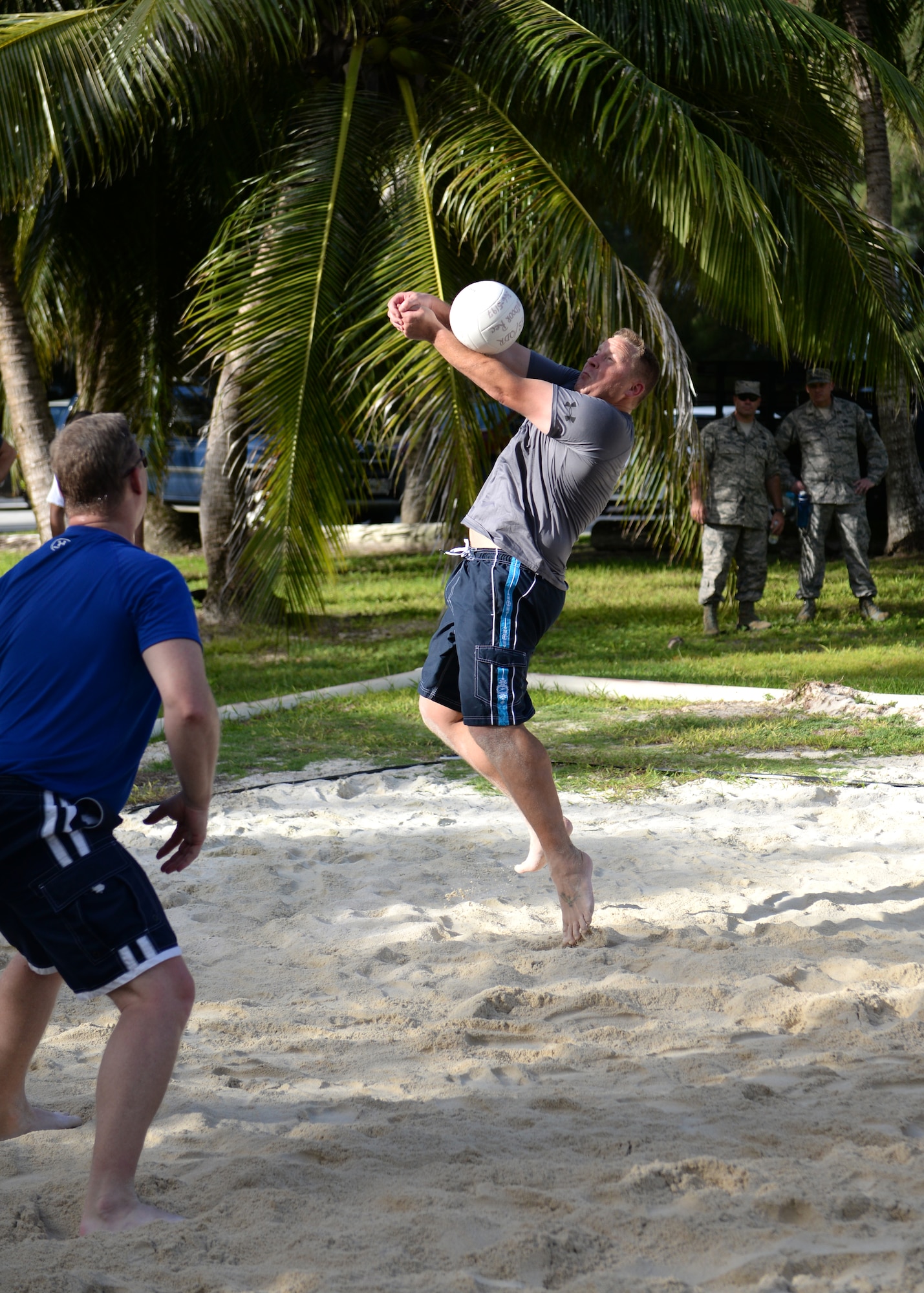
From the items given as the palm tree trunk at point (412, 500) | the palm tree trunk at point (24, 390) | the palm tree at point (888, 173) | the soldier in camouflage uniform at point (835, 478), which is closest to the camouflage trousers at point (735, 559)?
the soldier in camouflage uniform at point (835, 478)

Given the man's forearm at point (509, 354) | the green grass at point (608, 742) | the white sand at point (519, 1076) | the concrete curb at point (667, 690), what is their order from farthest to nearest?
the concrete curb at point (667, 690)
the green grass at point (608, 742)
the man's forearm at point (509, 354)
the white sand at point (519, 1076)

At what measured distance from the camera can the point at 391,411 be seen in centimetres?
941

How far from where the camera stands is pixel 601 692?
8.04 meters

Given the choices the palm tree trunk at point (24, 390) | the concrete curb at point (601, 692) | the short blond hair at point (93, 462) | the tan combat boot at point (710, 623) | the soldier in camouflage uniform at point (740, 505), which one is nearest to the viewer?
the short blond hair at point (93, 462)

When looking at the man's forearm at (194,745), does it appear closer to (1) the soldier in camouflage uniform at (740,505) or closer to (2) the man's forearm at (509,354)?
(2) the man's forearm at (509,354)

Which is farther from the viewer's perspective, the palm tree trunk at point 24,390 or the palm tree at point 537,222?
the palm tree trunk at point 24,390

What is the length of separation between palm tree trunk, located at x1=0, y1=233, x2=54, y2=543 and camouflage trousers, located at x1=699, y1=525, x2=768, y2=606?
529 centimetres

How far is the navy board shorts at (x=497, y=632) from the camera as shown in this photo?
3865 millimetres

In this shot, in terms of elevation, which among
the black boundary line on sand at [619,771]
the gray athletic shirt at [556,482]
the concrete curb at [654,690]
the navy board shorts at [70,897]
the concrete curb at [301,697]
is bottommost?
the concrete curb at [654,690]

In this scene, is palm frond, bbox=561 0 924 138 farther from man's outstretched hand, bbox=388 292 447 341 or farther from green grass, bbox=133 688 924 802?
man's outstretched hand, bbox=388 292 447 341

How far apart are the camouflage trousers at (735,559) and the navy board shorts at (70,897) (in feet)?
27.4

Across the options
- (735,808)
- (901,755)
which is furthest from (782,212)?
(735,808)

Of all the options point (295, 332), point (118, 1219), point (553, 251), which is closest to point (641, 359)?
point (118, 1219)

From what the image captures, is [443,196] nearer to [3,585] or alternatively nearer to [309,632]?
[309,632]
